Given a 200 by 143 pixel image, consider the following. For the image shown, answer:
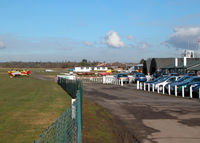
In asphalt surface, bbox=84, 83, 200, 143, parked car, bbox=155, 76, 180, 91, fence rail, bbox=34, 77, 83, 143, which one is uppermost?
fence rail, bbox=34, 77, 83, 143

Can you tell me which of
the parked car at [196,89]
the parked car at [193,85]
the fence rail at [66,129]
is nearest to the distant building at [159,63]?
the parked car at [193,85]

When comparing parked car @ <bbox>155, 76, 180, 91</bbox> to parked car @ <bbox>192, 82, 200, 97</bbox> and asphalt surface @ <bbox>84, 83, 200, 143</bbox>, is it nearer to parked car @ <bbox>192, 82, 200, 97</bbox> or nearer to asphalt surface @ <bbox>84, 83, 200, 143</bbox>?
parked car @ <bbox>192, 82, 200, 97</bbox>

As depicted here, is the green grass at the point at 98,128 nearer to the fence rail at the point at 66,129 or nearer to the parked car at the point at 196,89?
the fence rail at the point at 66,129

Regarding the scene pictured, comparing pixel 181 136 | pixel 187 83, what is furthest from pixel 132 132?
pixel 187 83

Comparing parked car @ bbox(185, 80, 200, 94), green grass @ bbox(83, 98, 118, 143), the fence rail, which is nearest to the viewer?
the fence rail

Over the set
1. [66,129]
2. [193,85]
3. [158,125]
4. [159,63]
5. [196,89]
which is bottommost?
Result: [158,125]

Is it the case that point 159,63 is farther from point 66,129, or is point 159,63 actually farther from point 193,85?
point 66,129

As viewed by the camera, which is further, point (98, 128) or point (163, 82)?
point (163, 82)

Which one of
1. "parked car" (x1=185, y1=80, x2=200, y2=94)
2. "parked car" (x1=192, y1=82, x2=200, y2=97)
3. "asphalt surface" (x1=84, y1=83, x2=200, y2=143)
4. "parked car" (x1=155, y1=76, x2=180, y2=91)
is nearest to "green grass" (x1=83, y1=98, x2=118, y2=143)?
"asphalt surface" (x1=84, y1=83, x2=200, y2=143)

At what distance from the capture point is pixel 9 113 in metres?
14.4

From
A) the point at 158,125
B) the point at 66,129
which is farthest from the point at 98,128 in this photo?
the point at 66,129

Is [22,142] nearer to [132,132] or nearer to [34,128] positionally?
[34,128]

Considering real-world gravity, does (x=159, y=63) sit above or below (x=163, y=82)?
above

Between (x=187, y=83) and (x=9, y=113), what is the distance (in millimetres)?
14648
